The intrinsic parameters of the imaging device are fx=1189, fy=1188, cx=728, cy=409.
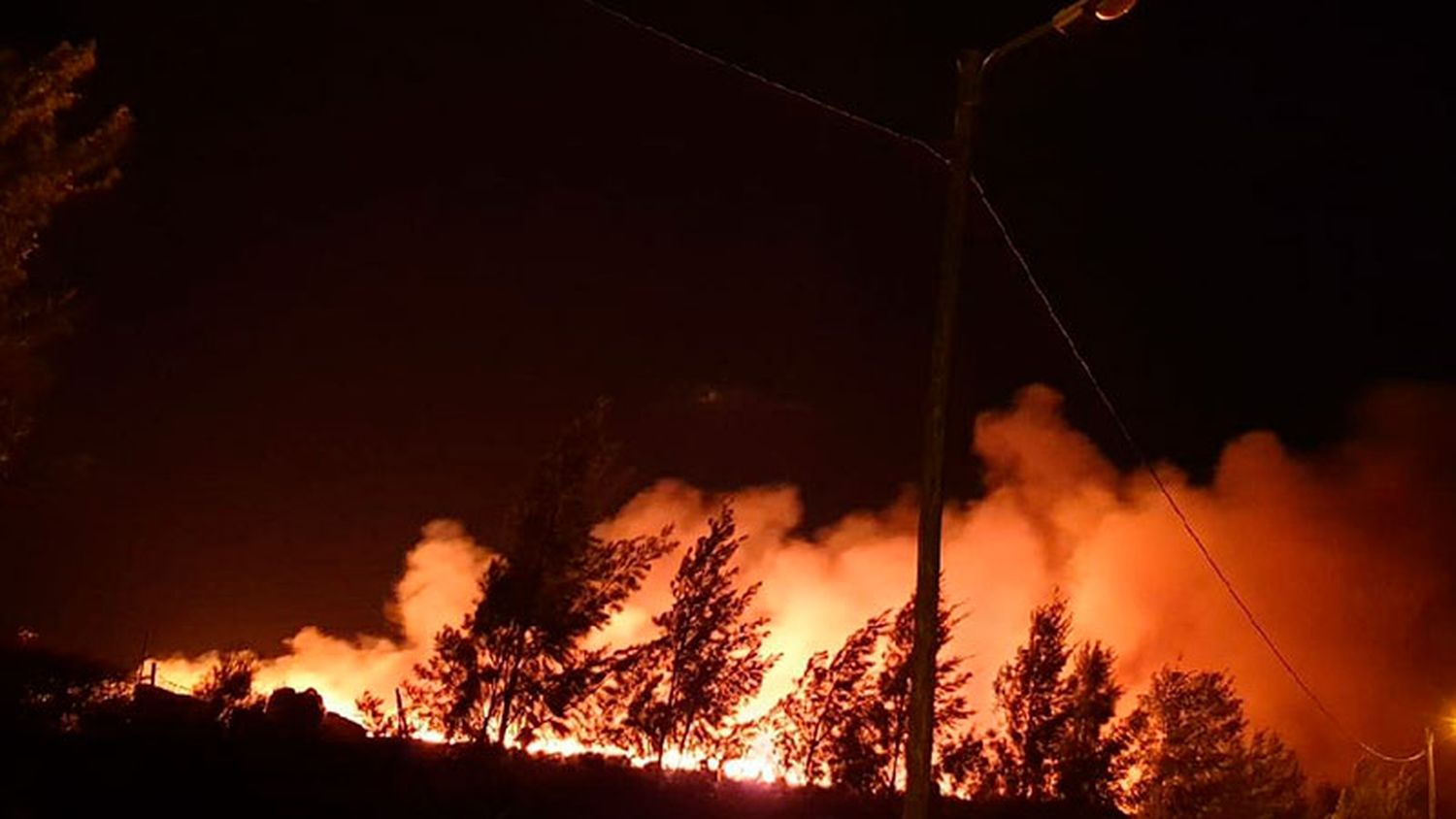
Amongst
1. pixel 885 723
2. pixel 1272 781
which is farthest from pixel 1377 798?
pixel 885 723

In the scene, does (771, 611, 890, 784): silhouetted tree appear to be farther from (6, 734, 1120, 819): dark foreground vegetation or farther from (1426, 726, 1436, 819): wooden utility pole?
(1426, 726, 1436, 819): wooden utility pole

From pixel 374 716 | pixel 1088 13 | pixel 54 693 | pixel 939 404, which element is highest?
pixel 1088 13

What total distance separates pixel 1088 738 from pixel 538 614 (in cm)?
2186

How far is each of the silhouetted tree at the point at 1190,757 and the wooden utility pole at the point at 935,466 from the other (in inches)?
1288

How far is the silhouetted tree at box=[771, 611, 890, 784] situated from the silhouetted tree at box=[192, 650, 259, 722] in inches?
531

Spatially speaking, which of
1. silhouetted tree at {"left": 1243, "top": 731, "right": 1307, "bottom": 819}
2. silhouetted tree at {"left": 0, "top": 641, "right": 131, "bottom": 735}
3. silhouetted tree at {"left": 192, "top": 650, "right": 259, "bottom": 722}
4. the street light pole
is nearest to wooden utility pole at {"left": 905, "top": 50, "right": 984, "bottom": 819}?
the street light pole

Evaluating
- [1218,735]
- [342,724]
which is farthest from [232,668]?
[1218,735]

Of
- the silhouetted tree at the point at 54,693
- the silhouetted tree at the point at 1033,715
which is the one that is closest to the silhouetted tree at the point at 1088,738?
the silhouetted tree at the point at 1033,715

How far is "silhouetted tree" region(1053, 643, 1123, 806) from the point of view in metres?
37.3

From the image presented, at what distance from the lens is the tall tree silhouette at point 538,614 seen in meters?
25.0

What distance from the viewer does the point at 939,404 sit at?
10680 millimetres

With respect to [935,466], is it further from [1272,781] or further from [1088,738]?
[1272,781]

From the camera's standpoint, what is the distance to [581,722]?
26844 mm

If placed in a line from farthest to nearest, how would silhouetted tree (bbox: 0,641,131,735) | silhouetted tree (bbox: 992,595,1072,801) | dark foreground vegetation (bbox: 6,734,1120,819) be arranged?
silhouetted tree (bbox: 992,595,1072,801)
silhouetted tree (bbox: 0,641,131,735)
dark foreground vegetation (bbox: 6,734,1120,819)
